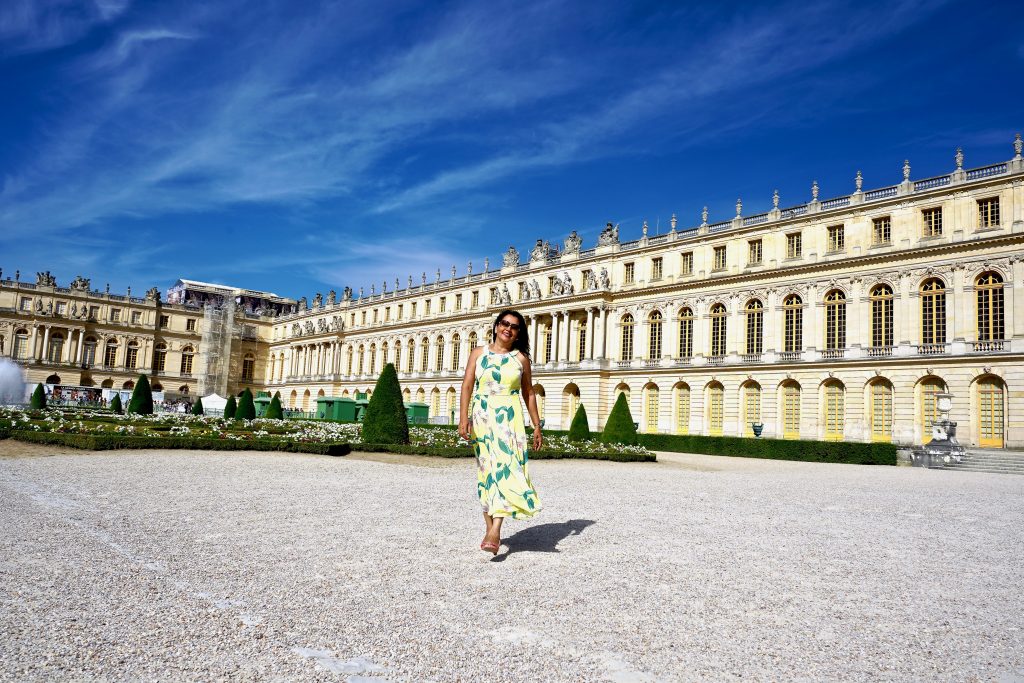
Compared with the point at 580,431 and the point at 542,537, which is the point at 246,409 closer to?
the point at 580,431

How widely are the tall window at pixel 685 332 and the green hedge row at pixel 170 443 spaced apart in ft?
96.6

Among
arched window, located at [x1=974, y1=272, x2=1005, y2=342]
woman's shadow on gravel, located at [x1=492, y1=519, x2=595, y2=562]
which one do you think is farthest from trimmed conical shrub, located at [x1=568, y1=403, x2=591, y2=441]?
woman's shadow on gravel, located at [x1=492, y1=519, x2=595, y2=562]

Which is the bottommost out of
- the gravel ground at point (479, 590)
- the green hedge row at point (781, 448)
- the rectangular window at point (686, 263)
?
the gravel ground at point (479, 590)

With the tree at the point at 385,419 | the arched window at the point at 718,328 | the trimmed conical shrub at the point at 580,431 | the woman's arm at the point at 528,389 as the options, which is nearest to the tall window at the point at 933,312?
the arched window at the point at 718,328

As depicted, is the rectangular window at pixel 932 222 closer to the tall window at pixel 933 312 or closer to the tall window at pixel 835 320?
the tall window at pixel 933 312

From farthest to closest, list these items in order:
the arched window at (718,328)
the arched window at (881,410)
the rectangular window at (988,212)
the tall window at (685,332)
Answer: the tall window at (685,332)
the arched window at (718,328)
the arched window at (881,410)
the rectangular window at (988,212)

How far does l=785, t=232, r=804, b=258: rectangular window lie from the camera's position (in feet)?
137

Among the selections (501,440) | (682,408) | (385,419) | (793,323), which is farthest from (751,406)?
(501,440)

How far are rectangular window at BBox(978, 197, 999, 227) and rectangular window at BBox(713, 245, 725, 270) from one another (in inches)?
544

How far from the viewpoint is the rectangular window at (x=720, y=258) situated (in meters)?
45.7

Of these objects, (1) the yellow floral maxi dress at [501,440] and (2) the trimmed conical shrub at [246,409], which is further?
(2) the trimmed conical shrub at [246,409]

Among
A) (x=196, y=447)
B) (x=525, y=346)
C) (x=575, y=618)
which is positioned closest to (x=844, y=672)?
(x=575, y=618)

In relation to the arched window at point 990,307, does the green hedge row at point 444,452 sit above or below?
→ below

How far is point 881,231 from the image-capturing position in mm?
38719
